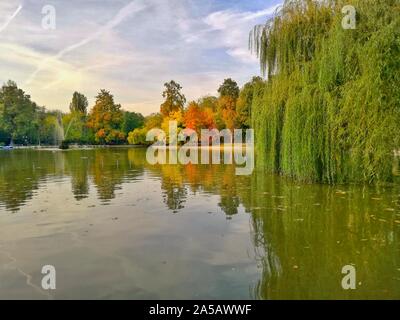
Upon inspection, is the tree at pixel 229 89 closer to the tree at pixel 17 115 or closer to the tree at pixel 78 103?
the tree at pixel 17 115

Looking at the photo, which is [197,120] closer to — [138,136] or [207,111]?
[207,111]

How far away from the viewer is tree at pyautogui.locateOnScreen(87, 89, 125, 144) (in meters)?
66.5

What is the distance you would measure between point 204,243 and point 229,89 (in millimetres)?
46566

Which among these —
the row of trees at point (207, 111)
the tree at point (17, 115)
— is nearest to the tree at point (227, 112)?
the row of trees at point (207, 111)

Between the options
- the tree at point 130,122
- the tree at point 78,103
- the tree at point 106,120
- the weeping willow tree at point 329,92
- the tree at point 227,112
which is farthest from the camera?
the tree at point 78,103

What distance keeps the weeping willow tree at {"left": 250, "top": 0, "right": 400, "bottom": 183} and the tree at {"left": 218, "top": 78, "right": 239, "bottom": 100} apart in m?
35.4

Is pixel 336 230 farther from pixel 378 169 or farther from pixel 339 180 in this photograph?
pixel 339 180

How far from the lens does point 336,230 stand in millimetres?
6895

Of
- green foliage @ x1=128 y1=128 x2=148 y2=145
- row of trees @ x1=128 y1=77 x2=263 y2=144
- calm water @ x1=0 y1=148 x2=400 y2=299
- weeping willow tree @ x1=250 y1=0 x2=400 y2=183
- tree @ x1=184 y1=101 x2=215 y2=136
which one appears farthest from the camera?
green foliage @ x1=128 y1=128 x2=148 y2=145

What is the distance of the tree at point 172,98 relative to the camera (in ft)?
211

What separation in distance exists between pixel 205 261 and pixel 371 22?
6964 mm

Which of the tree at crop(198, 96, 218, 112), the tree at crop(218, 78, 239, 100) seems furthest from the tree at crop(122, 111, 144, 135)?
the tree at crop(218, 78, 239, 100)

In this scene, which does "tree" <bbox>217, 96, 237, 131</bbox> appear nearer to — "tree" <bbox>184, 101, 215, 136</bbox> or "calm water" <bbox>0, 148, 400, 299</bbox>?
"tree" <bbox>184, 101, 215, 136</bbox>

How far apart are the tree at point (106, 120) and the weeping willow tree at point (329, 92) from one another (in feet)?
174
